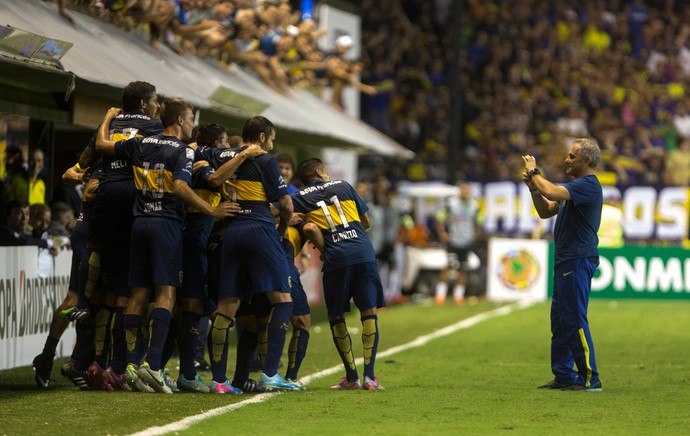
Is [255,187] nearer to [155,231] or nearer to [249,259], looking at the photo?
[249,259]

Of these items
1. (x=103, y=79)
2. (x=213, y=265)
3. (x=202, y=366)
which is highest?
(x=103, y=79)

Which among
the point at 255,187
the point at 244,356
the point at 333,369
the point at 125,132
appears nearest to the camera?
the point at 255,187

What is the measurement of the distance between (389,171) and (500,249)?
22.0 ft

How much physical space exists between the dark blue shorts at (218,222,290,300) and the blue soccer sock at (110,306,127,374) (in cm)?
103

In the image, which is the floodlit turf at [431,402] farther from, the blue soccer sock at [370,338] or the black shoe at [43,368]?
the blue soccer sock at [370,338]

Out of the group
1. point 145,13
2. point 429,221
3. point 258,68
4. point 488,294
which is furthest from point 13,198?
point 429,221

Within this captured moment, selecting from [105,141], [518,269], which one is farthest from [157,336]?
[518,269]

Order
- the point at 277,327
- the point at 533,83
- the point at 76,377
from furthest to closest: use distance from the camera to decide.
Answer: the point at 533,83 → the point at 76,377 → the point at 277,327

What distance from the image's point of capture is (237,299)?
1042 centimetres

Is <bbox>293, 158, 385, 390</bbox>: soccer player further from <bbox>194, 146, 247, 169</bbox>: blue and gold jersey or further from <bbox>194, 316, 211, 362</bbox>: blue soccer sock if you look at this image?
<bbox>194, 316, 211, 362</bbox>: blue soccer sock

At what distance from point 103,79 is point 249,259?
3.46 metres

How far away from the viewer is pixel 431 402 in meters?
10.3

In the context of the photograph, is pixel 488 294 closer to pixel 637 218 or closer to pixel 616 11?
pixel 637 218

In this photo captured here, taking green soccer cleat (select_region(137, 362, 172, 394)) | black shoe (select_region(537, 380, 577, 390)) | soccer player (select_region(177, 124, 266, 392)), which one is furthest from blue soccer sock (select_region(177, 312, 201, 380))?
black shoe (select_region(537, 380, 577, 390))
